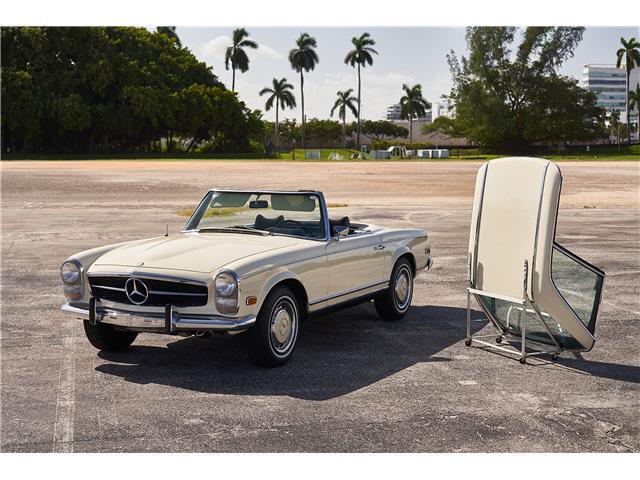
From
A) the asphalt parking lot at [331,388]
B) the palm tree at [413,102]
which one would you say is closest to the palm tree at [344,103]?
the palm tree at [413,102]

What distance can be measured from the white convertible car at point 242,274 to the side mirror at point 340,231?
13mm

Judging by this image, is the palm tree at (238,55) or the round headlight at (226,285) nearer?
the round headlight at (226,285)

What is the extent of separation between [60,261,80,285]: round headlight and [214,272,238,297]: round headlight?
1.53 meters

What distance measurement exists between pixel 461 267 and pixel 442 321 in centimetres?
431

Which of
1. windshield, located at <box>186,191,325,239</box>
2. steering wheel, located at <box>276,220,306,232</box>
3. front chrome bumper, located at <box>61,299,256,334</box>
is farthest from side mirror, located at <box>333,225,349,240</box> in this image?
front chrome bumper, located at <box>61,299,256,334</box>

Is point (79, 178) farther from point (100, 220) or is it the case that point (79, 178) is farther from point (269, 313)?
point (269, 313)

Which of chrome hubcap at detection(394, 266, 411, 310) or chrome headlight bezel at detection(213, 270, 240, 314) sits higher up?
chrome headlight bezel at detection(213, 270, 240, 314)

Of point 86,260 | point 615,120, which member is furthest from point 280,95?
point 86,260

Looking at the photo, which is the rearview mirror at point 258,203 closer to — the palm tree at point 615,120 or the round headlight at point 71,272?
the round headlight at point 71,272

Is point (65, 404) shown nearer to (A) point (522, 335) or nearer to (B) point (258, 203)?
(B) point (258, 203)

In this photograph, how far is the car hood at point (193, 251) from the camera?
7148mm

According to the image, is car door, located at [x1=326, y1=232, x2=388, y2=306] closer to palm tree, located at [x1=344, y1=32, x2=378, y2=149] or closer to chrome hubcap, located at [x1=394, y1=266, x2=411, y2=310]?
chrome hubcap, located at [x1=394, y1=266, x2=411, y2=310]

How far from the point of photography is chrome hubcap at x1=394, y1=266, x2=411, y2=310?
9345mm

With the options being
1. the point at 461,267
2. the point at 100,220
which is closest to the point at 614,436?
the point at 461,267
